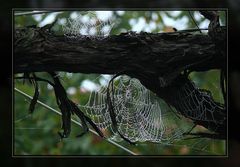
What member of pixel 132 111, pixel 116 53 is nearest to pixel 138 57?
pixel 116 53

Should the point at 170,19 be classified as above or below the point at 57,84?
above

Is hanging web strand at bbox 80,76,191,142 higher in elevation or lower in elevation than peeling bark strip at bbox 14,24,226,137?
lower

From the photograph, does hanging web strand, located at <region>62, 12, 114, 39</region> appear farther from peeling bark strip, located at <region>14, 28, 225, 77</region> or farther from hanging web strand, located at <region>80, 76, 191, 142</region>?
hanging web strand, located at <region>80, 76, 191, 142</region>

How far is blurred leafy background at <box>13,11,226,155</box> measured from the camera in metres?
2.22

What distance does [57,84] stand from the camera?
88.3 inches

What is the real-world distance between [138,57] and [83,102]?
23 cm

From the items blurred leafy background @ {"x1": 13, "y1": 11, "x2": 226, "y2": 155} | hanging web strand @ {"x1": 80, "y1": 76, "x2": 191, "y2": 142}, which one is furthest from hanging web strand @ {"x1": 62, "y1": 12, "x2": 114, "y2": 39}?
A: hanging web strand @ {"x1": 80, "y1": 76, "x2": 191, "y2": 142}

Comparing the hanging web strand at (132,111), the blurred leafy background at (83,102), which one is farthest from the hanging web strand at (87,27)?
the hanging web strand at (132,111)

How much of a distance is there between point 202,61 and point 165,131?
0.83 feet

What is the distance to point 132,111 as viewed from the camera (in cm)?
225

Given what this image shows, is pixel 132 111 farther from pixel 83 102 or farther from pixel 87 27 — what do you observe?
pixel 87 27

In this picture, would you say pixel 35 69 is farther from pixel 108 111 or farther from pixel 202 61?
pixel 202 61

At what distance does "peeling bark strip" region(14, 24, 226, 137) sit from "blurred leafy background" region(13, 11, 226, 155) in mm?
25

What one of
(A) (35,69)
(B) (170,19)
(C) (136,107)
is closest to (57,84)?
(A) (35,69)
